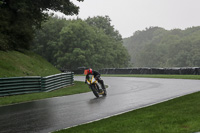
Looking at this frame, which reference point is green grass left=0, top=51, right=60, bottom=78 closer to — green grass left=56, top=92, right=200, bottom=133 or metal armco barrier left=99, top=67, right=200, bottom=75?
green grass left=56, top=92, right=200, bottom=133

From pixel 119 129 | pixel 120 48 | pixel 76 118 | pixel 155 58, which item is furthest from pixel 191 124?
pixel 155 58

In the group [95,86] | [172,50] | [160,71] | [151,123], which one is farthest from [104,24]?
[151,123]

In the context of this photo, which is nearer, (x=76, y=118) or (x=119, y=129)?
(x=119, y=129)

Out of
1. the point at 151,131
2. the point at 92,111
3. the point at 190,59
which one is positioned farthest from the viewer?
the point at 190,59

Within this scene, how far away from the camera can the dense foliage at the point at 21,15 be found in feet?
81.7

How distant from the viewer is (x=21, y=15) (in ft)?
89.0

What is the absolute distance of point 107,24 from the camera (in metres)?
91.4

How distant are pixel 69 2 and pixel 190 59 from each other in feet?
250

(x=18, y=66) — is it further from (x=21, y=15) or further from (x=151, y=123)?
(x=151, y=123)

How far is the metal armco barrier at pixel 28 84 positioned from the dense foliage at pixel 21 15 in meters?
6.43

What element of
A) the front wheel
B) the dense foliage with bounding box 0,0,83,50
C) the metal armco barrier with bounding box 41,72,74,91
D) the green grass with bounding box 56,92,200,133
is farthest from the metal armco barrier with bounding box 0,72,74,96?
the green grass with bounding box 56,92,200,133

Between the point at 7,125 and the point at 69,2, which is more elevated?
the point at 69,2

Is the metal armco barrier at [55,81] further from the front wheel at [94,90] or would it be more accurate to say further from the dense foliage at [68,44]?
the dense foliage at [68,44]

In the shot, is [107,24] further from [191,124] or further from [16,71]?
[191,124]
